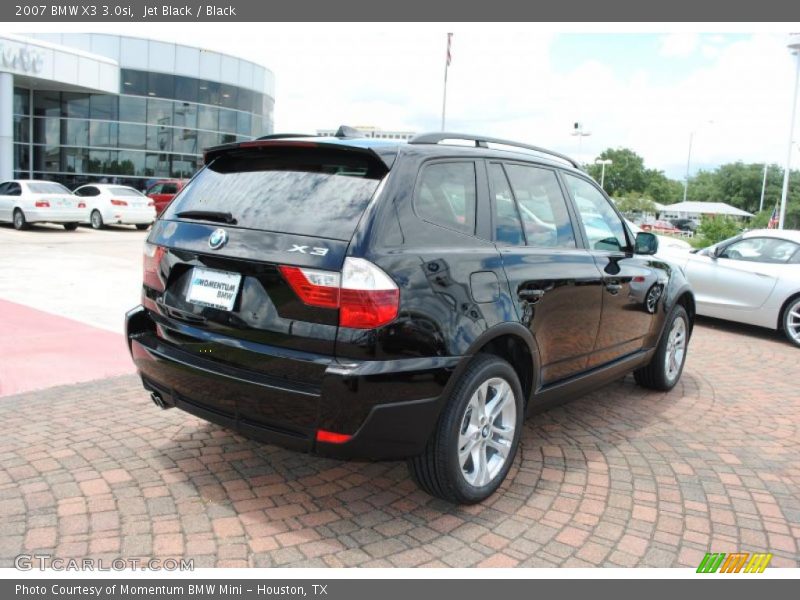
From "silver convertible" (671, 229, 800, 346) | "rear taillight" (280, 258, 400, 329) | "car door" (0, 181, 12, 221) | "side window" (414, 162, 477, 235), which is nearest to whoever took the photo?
"rear taillight" (280, 258, 400, 329)

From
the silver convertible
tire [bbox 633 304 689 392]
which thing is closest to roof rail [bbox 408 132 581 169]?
tire [bbox 633 304 689 392]

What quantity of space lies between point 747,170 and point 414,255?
393ft

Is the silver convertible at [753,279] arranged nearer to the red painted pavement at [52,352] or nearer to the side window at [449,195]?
the side window at [449,195]

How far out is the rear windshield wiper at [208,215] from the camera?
332cm

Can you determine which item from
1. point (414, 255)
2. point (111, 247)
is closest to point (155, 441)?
point (414, 255)

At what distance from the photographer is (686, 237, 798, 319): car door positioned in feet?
29.5

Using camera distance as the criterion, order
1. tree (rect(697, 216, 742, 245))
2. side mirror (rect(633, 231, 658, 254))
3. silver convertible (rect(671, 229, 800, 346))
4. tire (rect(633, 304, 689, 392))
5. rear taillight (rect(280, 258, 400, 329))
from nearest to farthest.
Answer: rear taillight (rect(280, 258, 400, 329)) < side mirror (rect(633, 231, 658, 254)) < tire (rect(633, 304, 689, 392)) < silver convertible (rect(671, 229, 800, 346)) < tree (rect(697, 216, 742, 245))

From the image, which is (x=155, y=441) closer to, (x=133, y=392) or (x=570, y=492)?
(x=133, y=392)

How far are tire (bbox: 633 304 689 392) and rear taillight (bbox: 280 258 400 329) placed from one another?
350cm

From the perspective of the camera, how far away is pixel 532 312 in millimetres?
3672

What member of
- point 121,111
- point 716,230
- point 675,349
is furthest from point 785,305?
point 121,111

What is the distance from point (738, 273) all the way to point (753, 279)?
0.21 m

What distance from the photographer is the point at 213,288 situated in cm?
323

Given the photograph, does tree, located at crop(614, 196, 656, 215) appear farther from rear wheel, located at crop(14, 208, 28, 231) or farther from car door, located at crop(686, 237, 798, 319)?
car door, located at crop(686, 237, 798, 319)
